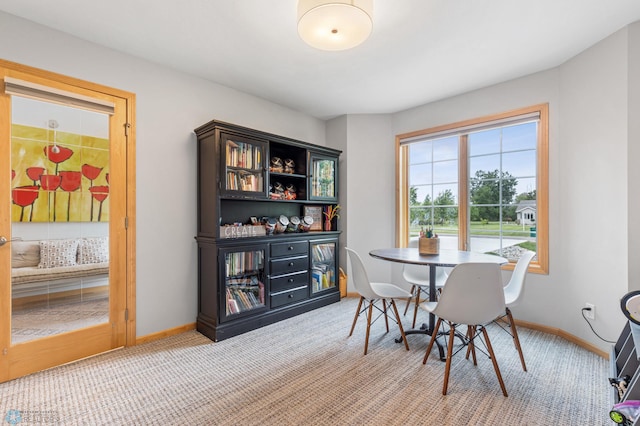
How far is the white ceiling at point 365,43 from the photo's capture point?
2047 mm

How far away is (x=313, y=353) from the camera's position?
2520mm

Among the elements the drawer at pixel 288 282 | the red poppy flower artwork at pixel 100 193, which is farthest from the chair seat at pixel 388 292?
the red poppy flower artwork at pixel 100 193

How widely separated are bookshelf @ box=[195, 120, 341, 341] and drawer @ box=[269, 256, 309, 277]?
1 centimetres

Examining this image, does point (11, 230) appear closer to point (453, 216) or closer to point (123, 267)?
point (123, 267)

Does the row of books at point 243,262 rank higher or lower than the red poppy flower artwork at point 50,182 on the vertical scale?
lower

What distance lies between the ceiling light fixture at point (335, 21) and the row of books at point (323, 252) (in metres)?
2.40

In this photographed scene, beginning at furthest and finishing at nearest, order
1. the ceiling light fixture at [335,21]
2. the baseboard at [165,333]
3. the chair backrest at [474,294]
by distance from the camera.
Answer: the baseboard at [165,333] → the chair backrest at [474,294] → the ceiling light fixture at [335,21]

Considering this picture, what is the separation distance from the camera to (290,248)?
344cm

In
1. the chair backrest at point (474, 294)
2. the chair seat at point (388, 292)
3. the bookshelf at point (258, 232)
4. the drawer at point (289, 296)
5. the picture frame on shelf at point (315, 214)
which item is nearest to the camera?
the chair backrest at point (474, 294)

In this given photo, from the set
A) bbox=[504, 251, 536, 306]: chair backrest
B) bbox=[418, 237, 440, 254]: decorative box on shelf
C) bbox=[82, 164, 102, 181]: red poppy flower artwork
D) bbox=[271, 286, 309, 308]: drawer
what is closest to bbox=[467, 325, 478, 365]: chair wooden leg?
bbox=[504, 251, 536, 306]: chair backrest

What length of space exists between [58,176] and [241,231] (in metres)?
1.55

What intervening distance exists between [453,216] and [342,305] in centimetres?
182

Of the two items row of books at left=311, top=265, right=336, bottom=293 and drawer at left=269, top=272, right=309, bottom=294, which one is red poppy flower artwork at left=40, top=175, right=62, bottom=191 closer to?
drawer at left=269, top=272, right=309, bottom=294

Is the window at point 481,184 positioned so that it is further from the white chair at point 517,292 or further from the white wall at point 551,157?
the white chair at point 517,292
